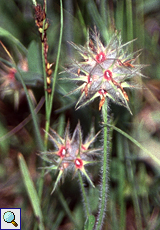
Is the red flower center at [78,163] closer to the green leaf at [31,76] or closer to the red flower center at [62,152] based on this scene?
the red flower center at [62,152]

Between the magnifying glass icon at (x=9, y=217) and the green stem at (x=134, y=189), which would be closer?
the magnifying glass icon at (x=9, y=217)

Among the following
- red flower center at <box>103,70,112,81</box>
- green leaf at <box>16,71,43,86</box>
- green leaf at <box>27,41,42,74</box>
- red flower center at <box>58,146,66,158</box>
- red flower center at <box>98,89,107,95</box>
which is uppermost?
green leaf at <box>27,41,42,74</box>

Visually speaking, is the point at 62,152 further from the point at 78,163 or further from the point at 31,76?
the point at 31,76

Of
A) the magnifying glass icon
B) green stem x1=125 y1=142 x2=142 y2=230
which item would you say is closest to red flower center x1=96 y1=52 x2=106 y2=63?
green stem x1=125 y1=142 x2=142 y2=230

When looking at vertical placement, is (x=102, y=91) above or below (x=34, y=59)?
below

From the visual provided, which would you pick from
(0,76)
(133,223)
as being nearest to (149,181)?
(133,223)

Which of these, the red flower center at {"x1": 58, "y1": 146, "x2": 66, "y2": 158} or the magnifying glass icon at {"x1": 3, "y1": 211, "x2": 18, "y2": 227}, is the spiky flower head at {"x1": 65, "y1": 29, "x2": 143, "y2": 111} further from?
the magnifying glass icon at {"x1": 3, "y1": 211, "x2": 18, "y2": 227}

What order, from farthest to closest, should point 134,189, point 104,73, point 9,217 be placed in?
1. point 134,189
2. point 9,217
3. point 104,73

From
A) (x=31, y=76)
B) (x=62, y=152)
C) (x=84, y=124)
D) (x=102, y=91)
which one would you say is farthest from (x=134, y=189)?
(x=31, y=76)

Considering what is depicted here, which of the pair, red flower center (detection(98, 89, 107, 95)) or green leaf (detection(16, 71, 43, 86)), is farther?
green leaf (detection(16, 71, 43, 86))

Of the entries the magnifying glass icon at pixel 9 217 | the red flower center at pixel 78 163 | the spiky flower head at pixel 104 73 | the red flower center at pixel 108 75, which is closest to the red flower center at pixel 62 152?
the red flower center at pixel 78 163
